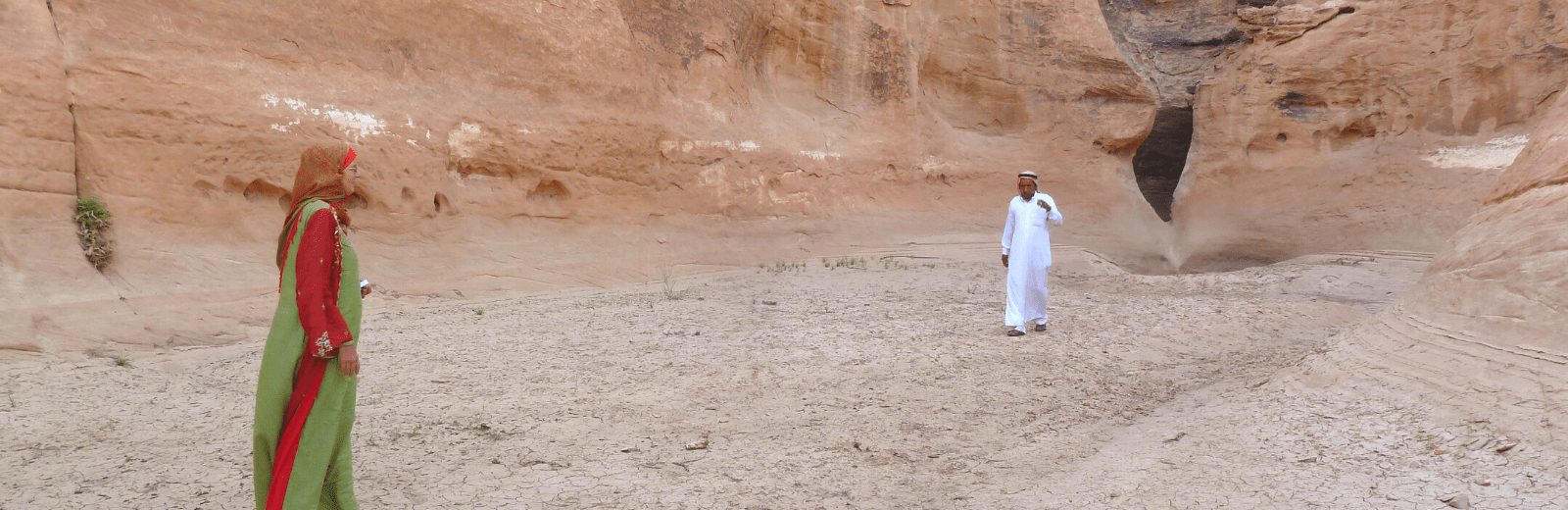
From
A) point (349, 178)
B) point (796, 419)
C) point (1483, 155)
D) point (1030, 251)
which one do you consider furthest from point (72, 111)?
point (1483, 155)

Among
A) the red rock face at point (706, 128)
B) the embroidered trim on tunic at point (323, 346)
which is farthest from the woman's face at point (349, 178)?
the red rock face at point (706, 128)

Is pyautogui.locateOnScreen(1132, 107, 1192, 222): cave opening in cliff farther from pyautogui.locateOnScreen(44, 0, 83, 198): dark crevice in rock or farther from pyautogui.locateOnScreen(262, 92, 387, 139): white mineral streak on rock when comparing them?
pyautogui.locateOnScreen(44, 0, 83, 198): dark crevice in rock

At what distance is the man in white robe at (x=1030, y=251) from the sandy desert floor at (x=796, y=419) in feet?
0.79

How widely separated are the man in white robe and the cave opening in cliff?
1016 centimetres

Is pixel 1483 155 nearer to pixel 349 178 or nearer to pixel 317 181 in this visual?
pixel 349 178

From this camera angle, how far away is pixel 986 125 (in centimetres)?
1286

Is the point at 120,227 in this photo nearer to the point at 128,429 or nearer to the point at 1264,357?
the point at 128,429

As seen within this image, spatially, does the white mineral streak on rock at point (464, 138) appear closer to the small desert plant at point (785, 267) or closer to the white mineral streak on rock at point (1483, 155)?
the small desert plant at point (785, 267)

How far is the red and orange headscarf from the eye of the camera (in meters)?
2.60

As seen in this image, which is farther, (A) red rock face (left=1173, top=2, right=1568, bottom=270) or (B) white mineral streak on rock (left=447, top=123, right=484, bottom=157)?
(A) red rock face (left=1173, top=2, right=1568, bottom=270)

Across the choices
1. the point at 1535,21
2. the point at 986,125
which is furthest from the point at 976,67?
the point at 1535,21

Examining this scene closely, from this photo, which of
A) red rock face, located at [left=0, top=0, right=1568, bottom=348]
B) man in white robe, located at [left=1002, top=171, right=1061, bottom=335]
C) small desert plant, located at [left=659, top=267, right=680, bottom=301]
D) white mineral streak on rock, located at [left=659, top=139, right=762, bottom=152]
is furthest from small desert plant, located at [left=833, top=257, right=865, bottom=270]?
man in white robe, located at [left=1002, top=171, right=1061, bottom=335]

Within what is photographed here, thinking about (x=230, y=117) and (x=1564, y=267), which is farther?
(x=230, y=117)

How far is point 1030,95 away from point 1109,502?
10.6 meters
